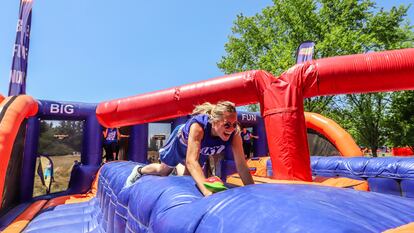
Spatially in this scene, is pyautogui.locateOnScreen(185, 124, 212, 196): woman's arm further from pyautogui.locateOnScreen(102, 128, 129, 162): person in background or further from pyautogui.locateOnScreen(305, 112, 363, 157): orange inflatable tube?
pyautogui.locateOnScreen(305, 112, 363, 157): orange inflatable tube

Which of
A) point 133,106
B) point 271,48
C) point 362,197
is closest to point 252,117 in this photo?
point 133,106

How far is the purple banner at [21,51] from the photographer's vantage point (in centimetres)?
691

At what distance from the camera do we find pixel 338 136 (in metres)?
8.59

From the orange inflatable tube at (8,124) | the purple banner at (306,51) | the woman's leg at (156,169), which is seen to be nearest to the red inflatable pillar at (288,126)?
the woman's leg at (156,169)

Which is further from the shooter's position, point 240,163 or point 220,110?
point 240,163

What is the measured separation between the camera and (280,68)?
15.6 meters

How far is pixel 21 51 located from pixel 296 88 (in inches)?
246

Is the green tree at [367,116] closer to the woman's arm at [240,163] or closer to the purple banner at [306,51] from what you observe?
the purple banner at [306,51]

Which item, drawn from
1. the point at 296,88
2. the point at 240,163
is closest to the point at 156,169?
the point at 240,163

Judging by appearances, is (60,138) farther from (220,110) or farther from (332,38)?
(332,38)

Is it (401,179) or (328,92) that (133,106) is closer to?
(328,92)

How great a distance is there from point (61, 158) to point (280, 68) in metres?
10.7

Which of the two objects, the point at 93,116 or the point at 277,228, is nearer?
the point at 277,228

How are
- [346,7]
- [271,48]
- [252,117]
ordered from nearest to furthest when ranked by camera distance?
[252,117]
[346,7]
[271,48]
